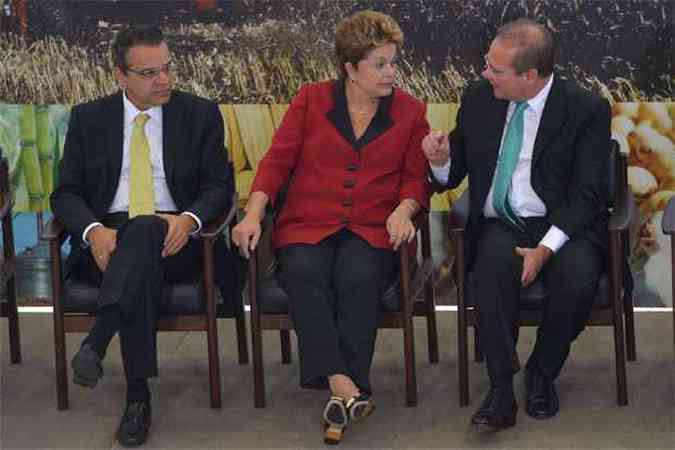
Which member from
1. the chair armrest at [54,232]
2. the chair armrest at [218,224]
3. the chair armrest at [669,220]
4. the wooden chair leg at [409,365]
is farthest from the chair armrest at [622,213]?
the chair armrest at [54,232]

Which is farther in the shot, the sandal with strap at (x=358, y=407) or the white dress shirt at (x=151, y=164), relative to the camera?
the white dress shirt at (x=151, y=164)

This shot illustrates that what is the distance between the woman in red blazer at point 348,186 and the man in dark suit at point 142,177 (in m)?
0.20

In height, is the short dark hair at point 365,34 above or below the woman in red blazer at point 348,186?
above

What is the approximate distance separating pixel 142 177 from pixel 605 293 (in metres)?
1.60

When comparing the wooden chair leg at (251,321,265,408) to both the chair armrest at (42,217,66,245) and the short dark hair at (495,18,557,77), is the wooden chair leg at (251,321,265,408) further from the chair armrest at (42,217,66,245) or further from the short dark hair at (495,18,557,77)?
the short dark hair at (495,18,557,77)

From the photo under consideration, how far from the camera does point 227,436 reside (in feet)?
14.8

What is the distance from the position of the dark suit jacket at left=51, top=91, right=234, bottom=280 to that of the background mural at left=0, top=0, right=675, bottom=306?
861 mm

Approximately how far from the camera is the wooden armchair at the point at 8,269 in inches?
200

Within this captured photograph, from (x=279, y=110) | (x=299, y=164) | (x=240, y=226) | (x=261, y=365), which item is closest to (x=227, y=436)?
(x=261, y=365)

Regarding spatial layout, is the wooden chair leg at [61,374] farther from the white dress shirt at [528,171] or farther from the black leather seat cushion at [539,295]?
Answer: the white dress shirt at [528,171]

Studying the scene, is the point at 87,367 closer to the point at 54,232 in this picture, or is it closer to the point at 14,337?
the point at 54,232

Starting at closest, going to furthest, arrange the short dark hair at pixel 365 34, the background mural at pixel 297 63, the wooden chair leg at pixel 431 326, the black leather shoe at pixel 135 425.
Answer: the black leather shoe at pixel 135 425
the short dark hair at pixel 365 34
the wooden chair leg at pixel 431 326
the background mural at pixel 297 63

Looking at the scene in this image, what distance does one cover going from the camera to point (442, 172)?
4.79 meters

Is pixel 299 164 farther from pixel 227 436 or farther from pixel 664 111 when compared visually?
pixel 664 111
